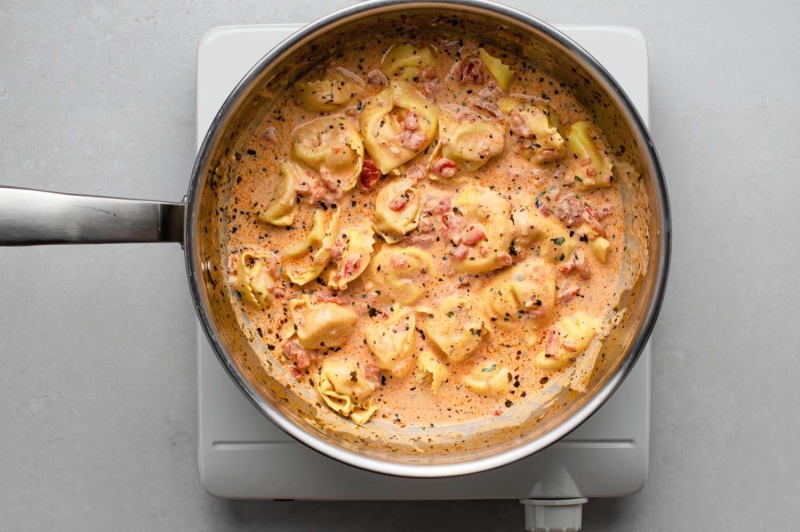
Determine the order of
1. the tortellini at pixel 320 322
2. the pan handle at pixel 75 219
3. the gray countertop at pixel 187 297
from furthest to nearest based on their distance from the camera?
the gray countertop at pixel 187 297 → the tortellini at pixel 320 322 → the pan handle at pixel 75 219

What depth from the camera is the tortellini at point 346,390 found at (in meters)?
1.82

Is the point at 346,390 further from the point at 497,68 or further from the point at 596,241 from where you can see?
the point at 497,68

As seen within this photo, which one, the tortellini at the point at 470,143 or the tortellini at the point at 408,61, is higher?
the tortellini at the point at 408,61

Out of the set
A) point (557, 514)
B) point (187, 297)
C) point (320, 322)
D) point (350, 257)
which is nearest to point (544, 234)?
point (350, 257)

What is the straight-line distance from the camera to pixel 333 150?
1822 mm

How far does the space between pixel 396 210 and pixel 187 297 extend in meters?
0.63

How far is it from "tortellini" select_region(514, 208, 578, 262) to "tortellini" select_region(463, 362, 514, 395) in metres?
0.29

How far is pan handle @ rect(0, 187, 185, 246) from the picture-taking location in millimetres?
1463

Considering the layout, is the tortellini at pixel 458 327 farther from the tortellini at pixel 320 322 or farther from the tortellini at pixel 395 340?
the tortellini at pixel 320 322

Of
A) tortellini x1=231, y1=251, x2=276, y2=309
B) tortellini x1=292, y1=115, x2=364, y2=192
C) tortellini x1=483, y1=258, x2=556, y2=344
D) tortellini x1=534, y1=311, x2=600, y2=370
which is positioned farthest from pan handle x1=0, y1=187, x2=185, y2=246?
tortellini x1=534, y1=311, x2=600, y2=370

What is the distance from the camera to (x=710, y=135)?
2.05 metres

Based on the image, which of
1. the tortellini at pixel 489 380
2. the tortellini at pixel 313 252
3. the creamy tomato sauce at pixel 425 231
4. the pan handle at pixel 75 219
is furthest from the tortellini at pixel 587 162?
the pan handle at pixel 75 219

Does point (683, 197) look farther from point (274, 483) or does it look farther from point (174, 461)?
point (174, 461)

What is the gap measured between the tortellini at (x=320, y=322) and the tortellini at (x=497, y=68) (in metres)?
0.67
